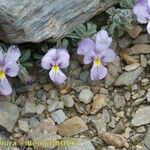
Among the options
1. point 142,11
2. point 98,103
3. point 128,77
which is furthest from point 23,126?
point 142,11

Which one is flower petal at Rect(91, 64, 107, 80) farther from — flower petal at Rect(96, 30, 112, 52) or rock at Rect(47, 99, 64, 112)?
rock at Rect(47, 99, 64, 112)

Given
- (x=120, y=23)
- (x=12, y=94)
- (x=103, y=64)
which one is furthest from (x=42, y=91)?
(x=120, y=23)

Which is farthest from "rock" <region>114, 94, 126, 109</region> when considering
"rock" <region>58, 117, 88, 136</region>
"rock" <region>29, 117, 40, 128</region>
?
"rock" <region>29, 117, 40, 128</region>

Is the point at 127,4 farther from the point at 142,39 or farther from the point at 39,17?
the point at 39,17

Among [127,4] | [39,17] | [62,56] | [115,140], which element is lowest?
[115,140]

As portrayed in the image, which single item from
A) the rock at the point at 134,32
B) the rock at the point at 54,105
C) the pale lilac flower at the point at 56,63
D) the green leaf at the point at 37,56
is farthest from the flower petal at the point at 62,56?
the rock at the point at 134,32

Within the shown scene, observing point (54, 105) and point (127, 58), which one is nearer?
point (54, 105)

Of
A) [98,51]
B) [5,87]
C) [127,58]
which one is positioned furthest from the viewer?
[127,58]
